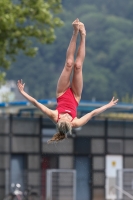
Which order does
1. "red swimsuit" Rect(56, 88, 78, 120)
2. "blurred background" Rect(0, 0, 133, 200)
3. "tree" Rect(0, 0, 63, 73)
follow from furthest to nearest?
"tree" Rect(0, 0, 63, 73)
"blurred background" Rect(0, 0, 133, 200)
"red swimsuit" Rect(56, 88, 78, 120)

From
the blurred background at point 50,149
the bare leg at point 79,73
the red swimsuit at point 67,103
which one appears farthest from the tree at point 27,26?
the red swimsuit at point 67,103

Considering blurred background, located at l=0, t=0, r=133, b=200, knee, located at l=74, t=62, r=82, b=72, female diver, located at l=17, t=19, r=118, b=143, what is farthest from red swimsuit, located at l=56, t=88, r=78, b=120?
blurred background, located at l=0, t=0, r=133, b=200

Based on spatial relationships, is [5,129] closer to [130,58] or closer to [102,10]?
[130,58]

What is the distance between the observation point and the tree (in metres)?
37.2

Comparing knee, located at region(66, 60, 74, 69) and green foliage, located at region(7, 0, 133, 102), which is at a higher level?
green foliage, located at region(7, 0, 133, 102)

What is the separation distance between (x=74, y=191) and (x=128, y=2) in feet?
452

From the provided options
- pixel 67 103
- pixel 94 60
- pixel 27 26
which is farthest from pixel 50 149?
pixel 94 60

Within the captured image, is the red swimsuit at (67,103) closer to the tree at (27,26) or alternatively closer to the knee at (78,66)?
the knee at (78,66)

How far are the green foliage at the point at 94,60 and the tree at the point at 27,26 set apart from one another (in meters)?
80.8

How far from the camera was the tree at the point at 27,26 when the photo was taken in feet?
122

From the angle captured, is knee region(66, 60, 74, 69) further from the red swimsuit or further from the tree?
the tree

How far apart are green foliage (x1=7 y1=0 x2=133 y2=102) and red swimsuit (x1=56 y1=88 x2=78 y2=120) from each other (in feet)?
332

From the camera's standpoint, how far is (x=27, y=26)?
38344 mm

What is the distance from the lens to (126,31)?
5920 inches
